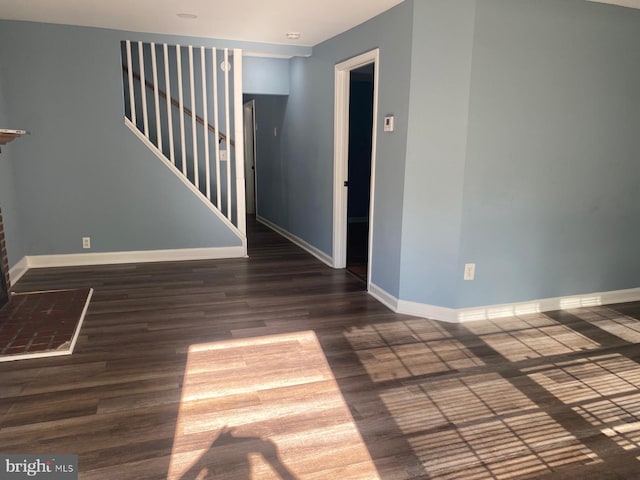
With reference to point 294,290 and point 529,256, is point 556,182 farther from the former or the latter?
point 294,290

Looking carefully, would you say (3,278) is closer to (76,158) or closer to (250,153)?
(76,158)

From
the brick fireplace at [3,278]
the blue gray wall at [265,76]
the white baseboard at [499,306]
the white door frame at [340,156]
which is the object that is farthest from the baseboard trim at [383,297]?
the blue gray wall at [265,76]

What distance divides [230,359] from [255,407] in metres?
0.58

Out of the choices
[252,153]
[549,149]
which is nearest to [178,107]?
[252,153]

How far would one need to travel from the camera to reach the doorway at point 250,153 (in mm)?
7980

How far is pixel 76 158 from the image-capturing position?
4762 millimetres

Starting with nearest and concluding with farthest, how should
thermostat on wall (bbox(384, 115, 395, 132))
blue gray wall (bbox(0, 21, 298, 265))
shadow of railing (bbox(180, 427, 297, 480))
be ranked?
shadow of railing (bbox(180, 427, 297, 480))
thermostat on wall (bbox(384, 115, 395, 132))
blue gray wall (bbox(0, 21, 298, 265))

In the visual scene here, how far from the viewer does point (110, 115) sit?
15.8 feet

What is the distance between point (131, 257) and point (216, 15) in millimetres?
2749

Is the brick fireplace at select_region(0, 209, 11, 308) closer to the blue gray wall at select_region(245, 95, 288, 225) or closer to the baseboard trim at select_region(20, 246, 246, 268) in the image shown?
the baseboard trim at select_region(20, 246, 246, 268)

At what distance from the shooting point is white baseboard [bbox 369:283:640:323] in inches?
143

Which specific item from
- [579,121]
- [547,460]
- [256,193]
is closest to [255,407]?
[547,460]

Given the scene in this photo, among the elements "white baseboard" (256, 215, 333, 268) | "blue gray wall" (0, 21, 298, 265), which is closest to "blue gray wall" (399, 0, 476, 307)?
"white baseboard" (256, 215, 333, 268)

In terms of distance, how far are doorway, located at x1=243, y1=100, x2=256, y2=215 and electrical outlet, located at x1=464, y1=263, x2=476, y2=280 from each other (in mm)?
5222
